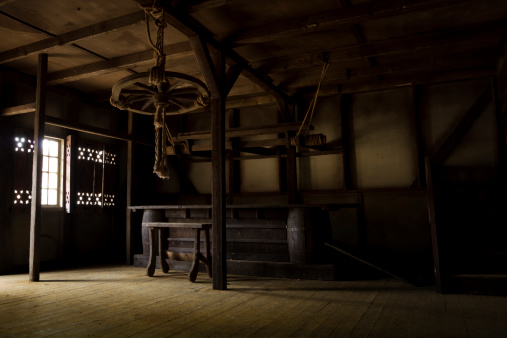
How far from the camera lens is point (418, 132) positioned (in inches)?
303

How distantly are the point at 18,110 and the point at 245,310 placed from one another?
555cm

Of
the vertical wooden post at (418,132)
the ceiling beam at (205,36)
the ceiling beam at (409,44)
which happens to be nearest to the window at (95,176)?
the ceiling beam at (205,36)

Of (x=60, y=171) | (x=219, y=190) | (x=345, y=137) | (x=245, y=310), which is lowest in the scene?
(x=245, y=310)

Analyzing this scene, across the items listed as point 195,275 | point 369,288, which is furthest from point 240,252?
point 369,288

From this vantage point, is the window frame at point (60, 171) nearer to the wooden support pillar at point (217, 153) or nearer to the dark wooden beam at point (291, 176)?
the wooden support pillar at point (217, 153)

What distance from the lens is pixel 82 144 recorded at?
8484mm

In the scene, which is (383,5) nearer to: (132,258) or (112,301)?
(112,301)

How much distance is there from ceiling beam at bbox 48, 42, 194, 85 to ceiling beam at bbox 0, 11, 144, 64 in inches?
33.7

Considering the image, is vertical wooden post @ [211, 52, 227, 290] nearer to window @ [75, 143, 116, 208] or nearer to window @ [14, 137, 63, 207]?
window @ [14, 137, 63, 207]

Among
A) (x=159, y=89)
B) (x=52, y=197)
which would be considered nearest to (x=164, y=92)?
(x=159, y=89)

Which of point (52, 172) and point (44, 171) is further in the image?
point (52, 172)

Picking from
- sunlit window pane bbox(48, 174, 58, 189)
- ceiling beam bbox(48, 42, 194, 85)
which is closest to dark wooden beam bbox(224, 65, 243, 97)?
ceiling beam bbox(48, 42, 194, 85)

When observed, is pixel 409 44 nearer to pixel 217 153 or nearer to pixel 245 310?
pixel 217 153

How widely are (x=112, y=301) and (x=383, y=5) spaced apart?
501cm
